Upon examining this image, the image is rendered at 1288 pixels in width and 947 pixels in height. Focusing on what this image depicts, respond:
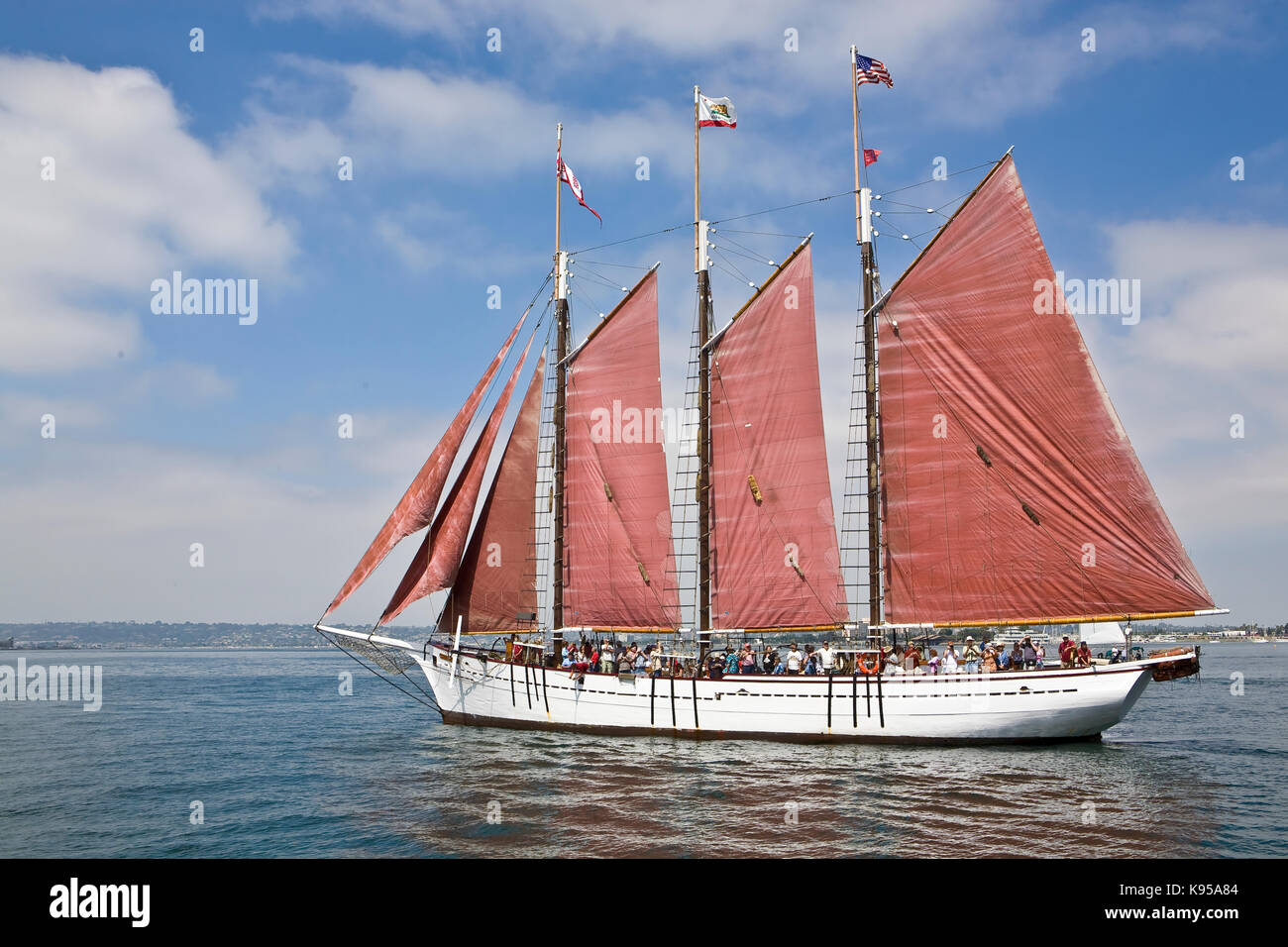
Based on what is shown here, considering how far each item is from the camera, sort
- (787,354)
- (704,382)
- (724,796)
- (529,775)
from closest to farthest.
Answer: (724,796)
(529,775)
(787,354)
(704,382)

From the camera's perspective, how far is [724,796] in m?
22.0

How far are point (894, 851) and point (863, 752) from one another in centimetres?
1181

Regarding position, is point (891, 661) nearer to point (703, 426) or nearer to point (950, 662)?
point (950, 662)

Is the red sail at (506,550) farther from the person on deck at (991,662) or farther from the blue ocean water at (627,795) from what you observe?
the person on deck at (991,662)

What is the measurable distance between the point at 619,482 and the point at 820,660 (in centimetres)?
1051

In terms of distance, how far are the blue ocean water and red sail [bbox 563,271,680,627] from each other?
5732mm

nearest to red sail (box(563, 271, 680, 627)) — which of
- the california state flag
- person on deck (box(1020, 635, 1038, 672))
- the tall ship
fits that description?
the tall ship

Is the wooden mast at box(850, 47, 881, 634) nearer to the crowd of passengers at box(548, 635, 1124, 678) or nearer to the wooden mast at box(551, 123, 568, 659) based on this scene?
the crowd of passengers at box(548, 635, 1124, 678)

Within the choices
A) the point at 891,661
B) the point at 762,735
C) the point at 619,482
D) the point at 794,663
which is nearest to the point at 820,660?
the point at 794,663

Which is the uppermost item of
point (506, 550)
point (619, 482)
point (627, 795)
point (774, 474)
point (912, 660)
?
point (774, 474)

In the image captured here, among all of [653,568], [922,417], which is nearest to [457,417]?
[653,568]

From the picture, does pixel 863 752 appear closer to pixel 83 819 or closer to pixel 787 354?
pixel 787 354

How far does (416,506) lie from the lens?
34.1 metres
